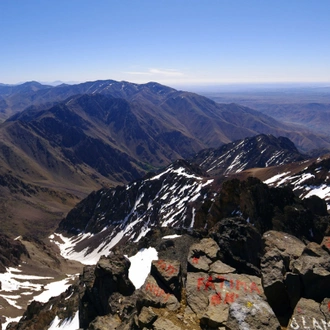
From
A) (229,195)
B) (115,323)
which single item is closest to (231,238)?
(115,323)

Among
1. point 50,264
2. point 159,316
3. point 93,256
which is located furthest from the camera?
point 93,256

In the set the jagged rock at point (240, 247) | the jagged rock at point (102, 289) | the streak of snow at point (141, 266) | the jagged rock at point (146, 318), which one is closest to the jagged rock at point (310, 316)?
the jagged rock at point (146, 318)

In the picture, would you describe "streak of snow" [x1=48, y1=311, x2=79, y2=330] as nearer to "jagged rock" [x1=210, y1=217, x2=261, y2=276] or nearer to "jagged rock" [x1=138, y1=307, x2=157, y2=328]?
"jagged rock" [x1=210, y1=217, x2=261, y2=276]

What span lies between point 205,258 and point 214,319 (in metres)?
7.60

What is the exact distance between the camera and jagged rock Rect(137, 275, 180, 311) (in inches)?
859

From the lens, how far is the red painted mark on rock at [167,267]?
24666 millimetres

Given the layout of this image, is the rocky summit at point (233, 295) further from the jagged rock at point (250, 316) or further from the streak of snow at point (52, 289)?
the streak of snow at point (52, 289)

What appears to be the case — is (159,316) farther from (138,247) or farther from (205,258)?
(138,247)

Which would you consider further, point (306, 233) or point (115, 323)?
point (306, 233)

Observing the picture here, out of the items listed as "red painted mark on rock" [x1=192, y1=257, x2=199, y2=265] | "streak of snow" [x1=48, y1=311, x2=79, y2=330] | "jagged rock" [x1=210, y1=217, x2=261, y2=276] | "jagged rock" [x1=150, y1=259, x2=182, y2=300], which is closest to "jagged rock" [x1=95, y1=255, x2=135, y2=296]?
"streak of snow" [x1=48, y1=311, x2=79, y2=330]

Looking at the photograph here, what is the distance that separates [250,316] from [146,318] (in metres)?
6.77

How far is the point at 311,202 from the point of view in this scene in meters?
68.4

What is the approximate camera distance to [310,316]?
17469 millimetres

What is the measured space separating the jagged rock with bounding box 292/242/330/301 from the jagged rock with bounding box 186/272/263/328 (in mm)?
2793
